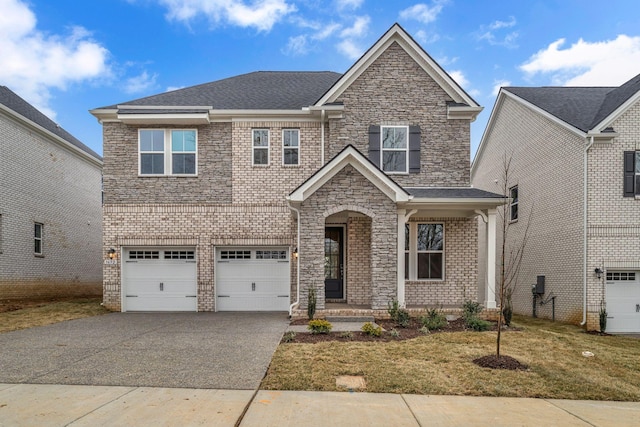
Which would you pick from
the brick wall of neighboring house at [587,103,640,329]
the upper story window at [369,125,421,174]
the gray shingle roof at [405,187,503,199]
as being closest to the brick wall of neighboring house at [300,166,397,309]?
the gray shingle roof at [405,187,503,199]

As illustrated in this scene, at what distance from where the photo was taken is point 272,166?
1309 cm

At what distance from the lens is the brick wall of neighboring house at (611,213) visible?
464 inches

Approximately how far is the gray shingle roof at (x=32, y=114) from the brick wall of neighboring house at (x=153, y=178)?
5227mm

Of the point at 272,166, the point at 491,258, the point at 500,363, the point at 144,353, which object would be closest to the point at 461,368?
the point at 500,363

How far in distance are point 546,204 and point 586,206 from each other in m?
2.03

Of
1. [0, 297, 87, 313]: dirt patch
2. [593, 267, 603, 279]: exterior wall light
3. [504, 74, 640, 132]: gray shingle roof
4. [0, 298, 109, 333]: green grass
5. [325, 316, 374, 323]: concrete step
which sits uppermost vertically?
[504, 74, 640, 132]: gray shingle roof

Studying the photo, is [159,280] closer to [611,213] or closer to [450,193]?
[450,193]

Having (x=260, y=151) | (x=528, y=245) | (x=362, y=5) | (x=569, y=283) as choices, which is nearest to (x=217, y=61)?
(x=362, y=5)

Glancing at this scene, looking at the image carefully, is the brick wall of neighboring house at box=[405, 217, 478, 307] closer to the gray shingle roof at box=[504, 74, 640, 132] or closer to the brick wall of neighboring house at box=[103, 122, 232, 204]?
the gray shingle roof at box=[504, 74, 640, 132]

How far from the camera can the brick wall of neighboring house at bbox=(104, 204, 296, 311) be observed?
42.4ft

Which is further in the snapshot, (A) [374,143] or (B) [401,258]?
(A) [374,143]

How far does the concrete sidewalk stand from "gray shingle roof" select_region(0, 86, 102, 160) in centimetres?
1418

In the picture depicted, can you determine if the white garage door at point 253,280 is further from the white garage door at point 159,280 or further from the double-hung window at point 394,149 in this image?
the double-hung window at point 394,149

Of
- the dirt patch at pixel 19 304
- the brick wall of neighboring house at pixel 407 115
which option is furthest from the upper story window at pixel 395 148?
the dirt patch at pixel 19 304
